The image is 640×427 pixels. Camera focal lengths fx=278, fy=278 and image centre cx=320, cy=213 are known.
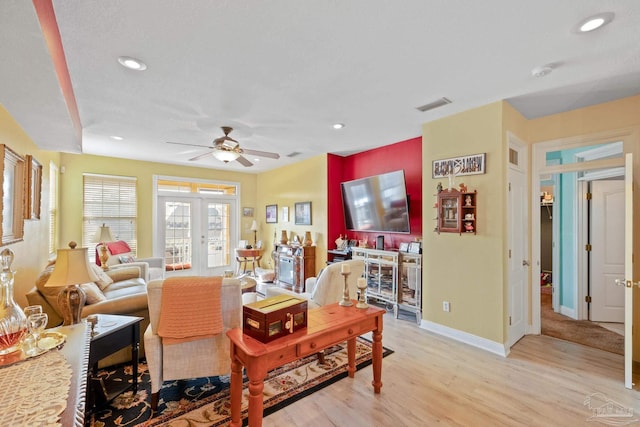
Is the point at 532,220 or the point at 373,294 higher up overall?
the point at 532,220

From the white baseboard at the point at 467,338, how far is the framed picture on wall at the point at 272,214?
4.19m

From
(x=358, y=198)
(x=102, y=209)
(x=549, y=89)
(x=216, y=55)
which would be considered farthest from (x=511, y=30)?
(x=102, y=209)

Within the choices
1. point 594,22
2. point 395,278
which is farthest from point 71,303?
point 594,22

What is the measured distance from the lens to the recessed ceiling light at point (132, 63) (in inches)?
83.7

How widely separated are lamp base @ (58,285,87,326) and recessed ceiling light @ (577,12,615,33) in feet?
12.7

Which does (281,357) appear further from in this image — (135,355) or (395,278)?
(395,278)

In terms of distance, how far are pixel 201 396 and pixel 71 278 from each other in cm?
131

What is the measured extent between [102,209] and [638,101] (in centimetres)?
792

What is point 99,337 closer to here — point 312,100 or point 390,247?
point 312,100

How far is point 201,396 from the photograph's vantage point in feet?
7.27

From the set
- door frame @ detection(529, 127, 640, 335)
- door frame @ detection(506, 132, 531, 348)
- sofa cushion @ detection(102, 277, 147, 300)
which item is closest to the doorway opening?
sofa cushion @ detection(102, 277, 147, 300)

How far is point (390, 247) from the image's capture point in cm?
471

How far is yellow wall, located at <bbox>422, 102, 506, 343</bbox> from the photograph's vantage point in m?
2.92

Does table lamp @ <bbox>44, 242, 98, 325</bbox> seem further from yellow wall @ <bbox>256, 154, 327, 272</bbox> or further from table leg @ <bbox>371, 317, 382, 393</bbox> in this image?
yellow wall @ <bbox>256, 154, 327, 272</bbox>
